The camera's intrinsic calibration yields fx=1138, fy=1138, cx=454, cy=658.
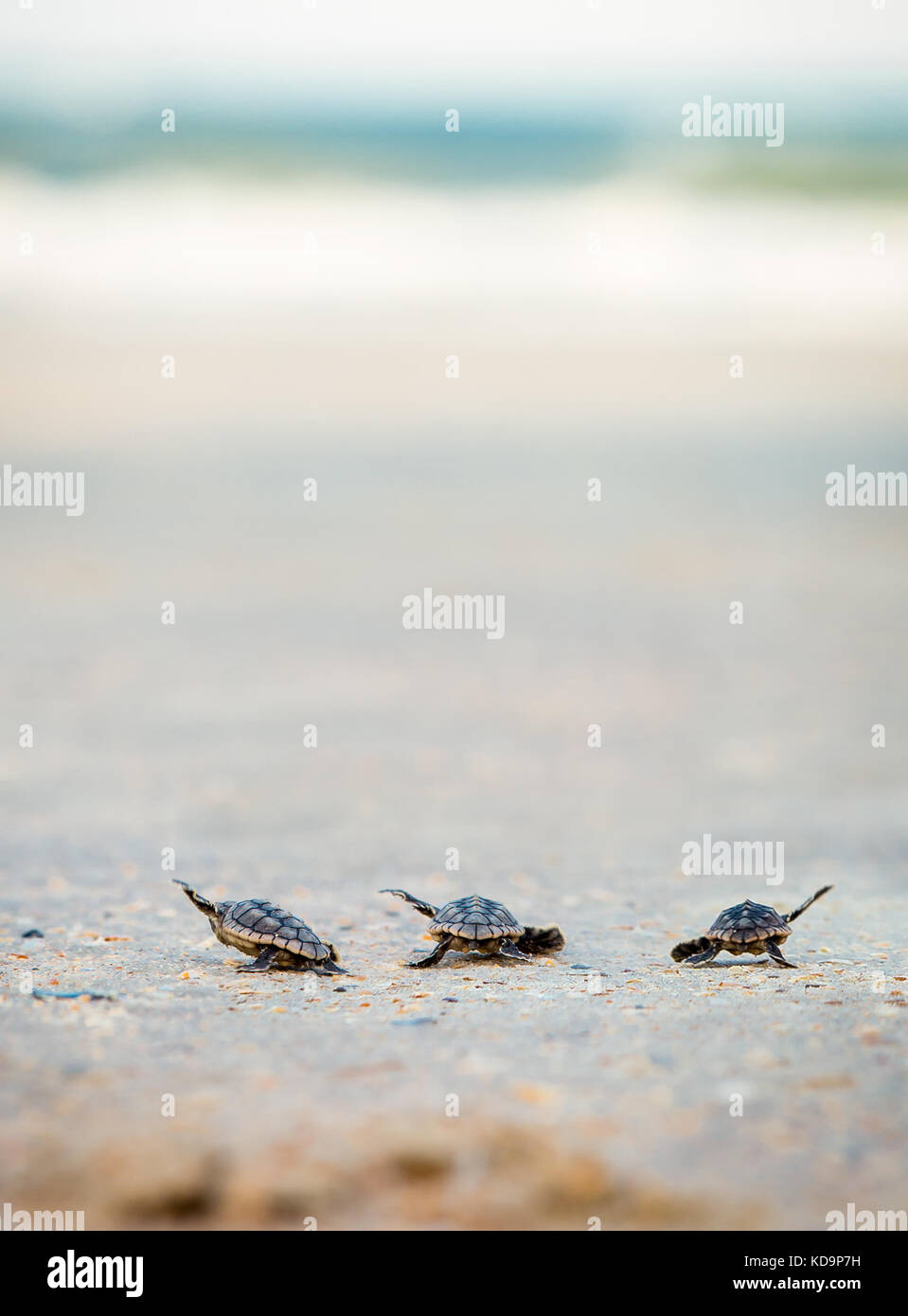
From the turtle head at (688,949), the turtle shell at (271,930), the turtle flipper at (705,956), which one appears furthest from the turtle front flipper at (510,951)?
the turtle shell at (271,930)

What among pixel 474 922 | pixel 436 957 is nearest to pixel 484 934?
pixel 474 922

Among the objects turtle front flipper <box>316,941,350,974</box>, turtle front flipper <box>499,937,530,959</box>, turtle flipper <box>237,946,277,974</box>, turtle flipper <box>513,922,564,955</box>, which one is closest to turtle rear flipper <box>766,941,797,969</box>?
turtle flipper <box>513,922,564,955</box>

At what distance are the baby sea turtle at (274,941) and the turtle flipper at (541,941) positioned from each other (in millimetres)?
1290

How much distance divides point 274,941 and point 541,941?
1885 mm

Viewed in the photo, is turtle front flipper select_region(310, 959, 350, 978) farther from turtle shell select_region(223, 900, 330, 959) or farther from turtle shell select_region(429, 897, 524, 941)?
turtle shell select_region(429, 897, 524, 941)

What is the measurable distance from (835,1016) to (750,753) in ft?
48.1

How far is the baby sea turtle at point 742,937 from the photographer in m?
7.68

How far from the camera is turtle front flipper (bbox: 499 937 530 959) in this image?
7855 millimetres

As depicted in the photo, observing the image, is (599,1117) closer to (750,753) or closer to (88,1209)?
(88,1209)

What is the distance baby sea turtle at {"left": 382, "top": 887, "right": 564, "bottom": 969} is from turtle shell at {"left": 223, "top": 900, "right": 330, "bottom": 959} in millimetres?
748

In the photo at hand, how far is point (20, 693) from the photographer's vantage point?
2222 centimetres

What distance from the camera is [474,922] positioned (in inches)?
302

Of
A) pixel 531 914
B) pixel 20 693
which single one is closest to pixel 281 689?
pixel 20 693

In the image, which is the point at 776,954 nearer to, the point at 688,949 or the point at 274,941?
the point at 688,949
